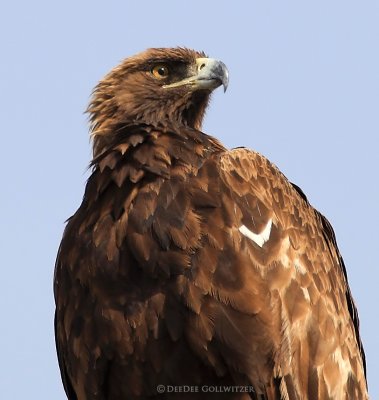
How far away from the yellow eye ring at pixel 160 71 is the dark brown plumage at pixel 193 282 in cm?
101

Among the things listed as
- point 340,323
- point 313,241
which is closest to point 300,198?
point 313,241

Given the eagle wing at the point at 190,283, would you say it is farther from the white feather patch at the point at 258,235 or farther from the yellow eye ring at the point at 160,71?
the yellow eye ring at the point at 160,71

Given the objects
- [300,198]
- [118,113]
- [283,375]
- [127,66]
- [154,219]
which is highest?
[127,66]

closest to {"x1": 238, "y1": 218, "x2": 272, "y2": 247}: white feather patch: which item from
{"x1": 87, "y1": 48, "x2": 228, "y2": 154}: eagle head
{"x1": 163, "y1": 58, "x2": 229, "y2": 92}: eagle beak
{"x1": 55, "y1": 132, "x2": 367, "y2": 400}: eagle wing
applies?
{"x1": 55, "y1": 132, "x2": 367, "y2": 400}: eagle wing

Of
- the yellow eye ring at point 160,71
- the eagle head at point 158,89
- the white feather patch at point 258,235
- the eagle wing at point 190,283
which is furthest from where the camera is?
the yellow eye ring at point 160,71

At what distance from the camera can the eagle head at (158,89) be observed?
7652 millimetres

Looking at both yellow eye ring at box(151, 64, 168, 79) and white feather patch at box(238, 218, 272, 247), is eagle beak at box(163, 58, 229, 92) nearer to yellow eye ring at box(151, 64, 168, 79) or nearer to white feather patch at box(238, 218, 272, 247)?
yellow eye ring at box(151, 64, 168, 79)

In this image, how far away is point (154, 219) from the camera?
6.24 metres

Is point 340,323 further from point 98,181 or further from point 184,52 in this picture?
point 184,52

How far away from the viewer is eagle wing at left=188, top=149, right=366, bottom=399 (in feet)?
20.1

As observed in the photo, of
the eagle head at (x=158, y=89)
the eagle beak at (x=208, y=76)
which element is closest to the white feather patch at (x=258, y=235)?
the eagle head at (x=158, y=89)

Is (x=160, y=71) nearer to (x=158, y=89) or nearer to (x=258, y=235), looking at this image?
(x=158, y=89)

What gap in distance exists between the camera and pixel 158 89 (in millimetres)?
7809

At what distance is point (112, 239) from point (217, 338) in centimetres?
97
